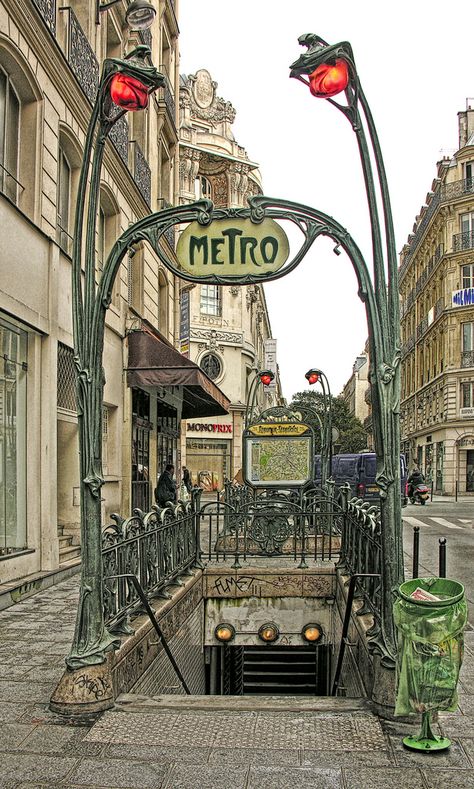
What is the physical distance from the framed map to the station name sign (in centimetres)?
946

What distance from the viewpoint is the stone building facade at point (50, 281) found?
31.2ft

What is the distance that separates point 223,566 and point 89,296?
231 inches

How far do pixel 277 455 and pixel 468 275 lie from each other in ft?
111

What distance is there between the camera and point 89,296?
5.52 metres

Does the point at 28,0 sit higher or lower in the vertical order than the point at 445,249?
lower

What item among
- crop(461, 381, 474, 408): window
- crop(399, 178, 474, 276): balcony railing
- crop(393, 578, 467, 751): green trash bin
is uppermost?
crop(399, 178, 474, 276): balcony railing

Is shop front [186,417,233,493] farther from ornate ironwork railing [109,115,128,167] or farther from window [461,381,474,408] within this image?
ornate ironwork railing [109,115,128,167]

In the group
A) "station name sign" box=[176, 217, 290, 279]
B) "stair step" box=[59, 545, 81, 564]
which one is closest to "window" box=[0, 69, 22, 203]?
"station name sign" box=[176, 217, 290, 279]

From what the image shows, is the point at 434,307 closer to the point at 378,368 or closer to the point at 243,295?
the point at 243,295

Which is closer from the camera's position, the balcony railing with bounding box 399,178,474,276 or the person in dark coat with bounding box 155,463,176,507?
the person in dark coat with bounding box 155,463,176,507

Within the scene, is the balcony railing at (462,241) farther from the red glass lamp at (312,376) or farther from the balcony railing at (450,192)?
the red glass lamp at (312,376)

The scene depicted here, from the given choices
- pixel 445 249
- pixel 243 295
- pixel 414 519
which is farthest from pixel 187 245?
pixel 445 249

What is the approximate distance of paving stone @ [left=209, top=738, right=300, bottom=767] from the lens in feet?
13.5

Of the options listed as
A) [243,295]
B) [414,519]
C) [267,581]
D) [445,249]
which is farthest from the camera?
[445,249]
